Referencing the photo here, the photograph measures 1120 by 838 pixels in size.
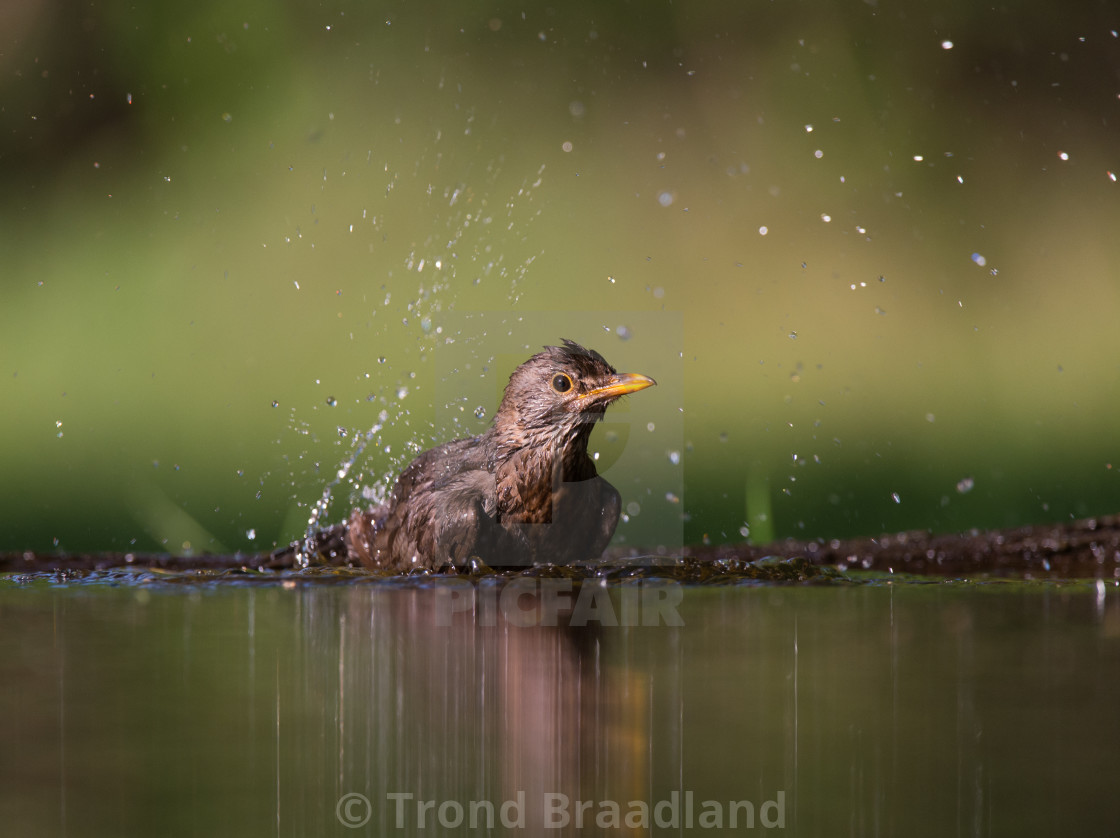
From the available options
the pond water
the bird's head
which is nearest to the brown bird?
the bird's head

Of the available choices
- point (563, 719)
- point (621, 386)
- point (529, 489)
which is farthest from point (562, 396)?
point (563, 719)

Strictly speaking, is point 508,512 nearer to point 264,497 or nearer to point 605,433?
point 605,433

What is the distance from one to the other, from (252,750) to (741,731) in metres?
0.86

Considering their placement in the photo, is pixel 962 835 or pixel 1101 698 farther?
pixel 1101 698

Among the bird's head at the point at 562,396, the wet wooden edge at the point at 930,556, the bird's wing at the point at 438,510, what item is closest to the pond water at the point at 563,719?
the bird's wing at the point at 438,510

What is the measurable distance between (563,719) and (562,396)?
9.10 feet

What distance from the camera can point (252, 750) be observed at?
2.23m

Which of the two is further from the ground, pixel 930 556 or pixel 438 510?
pixel 438 510

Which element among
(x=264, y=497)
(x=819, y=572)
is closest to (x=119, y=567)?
(x=264, y=497)

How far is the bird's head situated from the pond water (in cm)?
129

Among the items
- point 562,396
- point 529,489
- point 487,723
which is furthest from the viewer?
point 562,396

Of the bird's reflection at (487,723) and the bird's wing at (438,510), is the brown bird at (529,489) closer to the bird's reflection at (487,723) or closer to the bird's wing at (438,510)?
the bird's wing at (438,510)

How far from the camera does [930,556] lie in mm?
5340

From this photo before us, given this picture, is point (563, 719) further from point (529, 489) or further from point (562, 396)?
point (562, 396)
